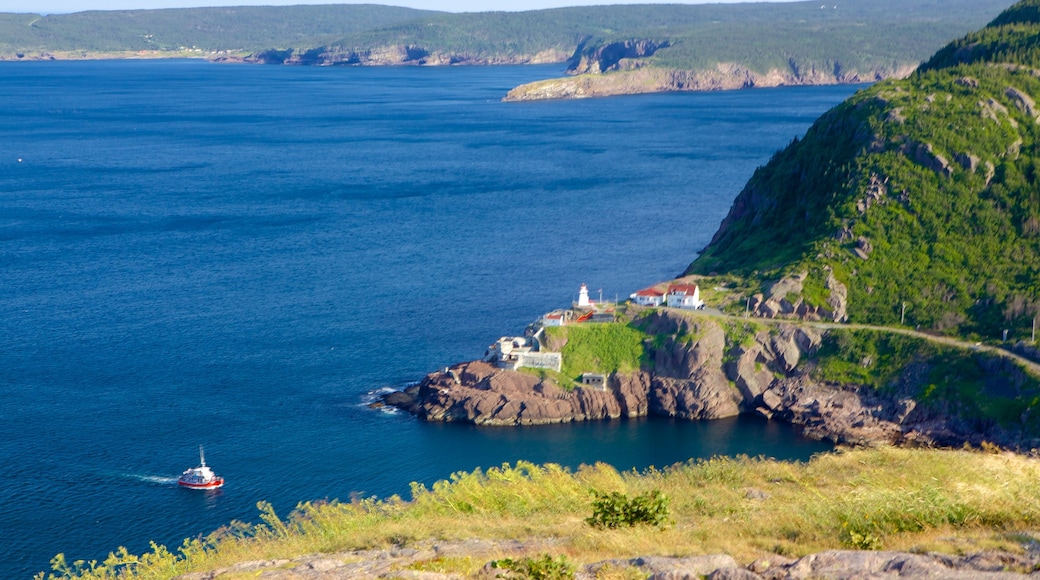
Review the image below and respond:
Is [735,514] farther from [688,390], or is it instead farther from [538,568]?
[688,390]

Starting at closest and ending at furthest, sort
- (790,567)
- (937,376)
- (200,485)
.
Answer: (790,567), (200,485), (937,376)

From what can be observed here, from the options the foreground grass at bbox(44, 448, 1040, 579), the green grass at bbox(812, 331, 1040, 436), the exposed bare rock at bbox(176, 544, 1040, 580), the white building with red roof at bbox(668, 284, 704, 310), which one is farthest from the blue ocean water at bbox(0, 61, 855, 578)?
the exposed bare rock at bbox(176, 544, 1040, 580)

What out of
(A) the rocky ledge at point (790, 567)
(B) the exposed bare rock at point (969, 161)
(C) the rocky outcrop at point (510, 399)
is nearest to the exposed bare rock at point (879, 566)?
(A) the rocky ledge at point (790, 567)

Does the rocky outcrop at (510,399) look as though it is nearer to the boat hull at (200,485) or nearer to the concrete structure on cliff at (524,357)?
the concrete structure on cliff at (524,357)

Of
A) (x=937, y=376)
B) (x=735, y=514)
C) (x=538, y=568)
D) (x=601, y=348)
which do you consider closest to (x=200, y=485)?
(x=601, y=348)

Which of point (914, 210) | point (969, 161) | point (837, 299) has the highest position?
point (969, 161)

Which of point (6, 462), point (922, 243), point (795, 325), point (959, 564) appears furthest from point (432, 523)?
point (922, 243)
